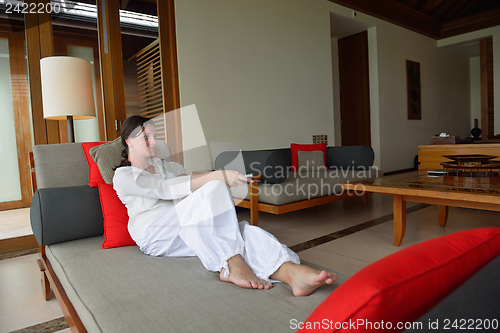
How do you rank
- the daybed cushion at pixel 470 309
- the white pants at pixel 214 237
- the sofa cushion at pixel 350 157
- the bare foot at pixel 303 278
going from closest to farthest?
1. the daybed cushion at pixel 470 309
2. the bare foot at pixel 303 278
3. the white pants at pixel 214 237
4. the sofa cushion at pixel 350 157

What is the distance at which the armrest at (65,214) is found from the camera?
1.65 m

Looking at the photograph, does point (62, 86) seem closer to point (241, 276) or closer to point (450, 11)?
point (241, 276)

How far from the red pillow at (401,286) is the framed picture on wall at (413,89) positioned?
24.2ft

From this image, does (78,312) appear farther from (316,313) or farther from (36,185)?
(36,185)

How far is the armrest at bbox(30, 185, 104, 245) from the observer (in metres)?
1.65

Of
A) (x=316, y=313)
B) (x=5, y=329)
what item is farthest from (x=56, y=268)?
(x=316, y=313)

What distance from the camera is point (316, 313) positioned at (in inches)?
18.5

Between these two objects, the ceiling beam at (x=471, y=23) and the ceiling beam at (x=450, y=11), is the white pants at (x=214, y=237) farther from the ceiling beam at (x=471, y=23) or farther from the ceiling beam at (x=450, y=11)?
the ceiling beam at (x=471, y=23)

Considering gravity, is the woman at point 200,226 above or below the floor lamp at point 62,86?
below

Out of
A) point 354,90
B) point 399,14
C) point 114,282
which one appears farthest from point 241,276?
point 399,14

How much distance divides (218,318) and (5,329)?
1.28m

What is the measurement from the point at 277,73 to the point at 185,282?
405 cm

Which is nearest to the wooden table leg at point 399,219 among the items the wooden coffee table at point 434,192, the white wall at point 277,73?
the wooden coffee table at point 434,192

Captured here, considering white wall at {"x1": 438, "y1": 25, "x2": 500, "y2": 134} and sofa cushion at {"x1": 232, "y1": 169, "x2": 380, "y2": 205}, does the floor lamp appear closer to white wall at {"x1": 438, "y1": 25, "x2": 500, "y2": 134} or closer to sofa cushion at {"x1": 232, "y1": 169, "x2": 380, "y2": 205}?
sofa cushion at {"x1": 232, "y1": 169, "x2": 380, "y2": 205}
